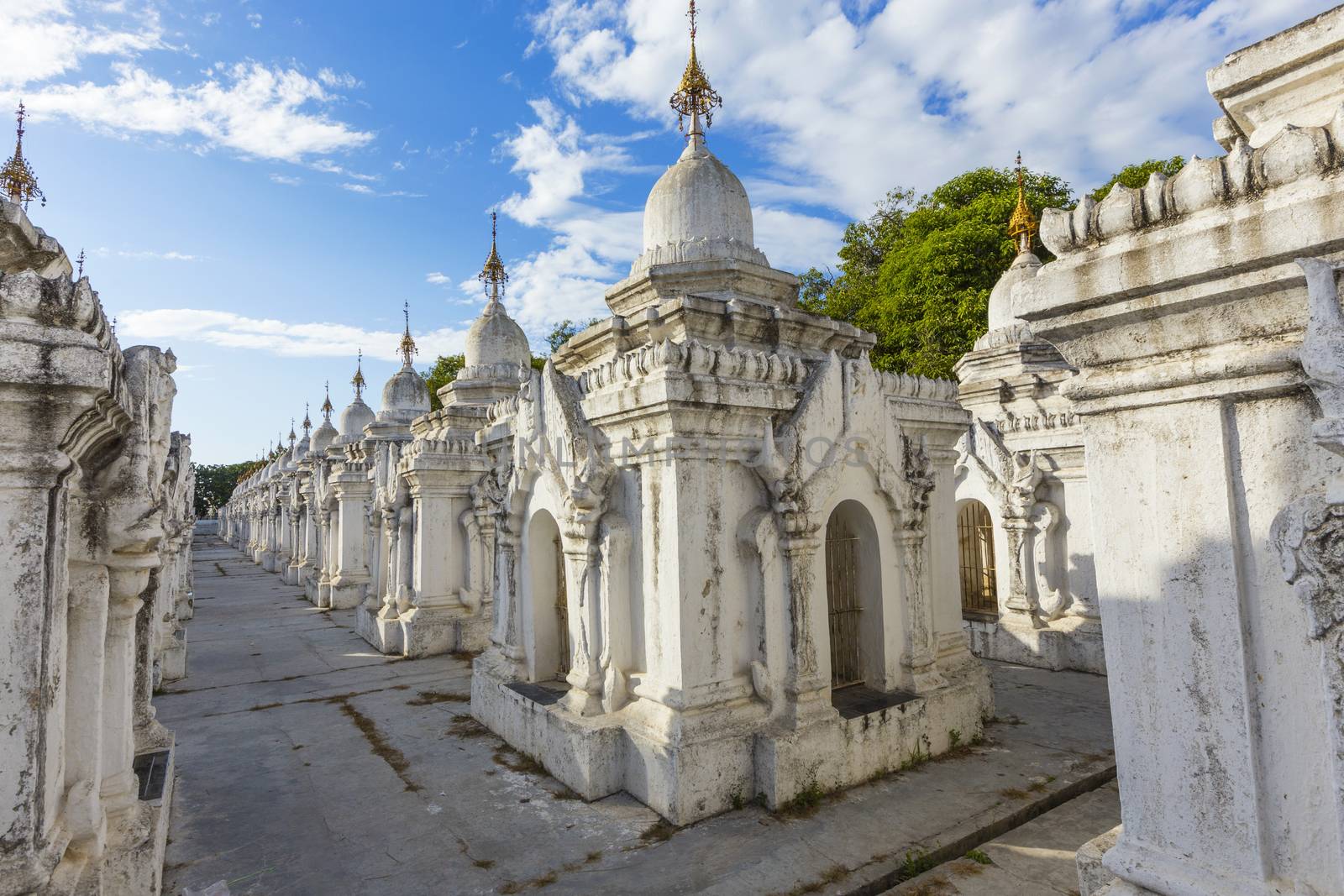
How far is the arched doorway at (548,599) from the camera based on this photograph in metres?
8.38

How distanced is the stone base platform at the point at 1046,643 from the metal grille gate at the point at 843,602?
10.9 ft

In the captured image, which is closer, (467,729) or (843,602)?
(843,602)

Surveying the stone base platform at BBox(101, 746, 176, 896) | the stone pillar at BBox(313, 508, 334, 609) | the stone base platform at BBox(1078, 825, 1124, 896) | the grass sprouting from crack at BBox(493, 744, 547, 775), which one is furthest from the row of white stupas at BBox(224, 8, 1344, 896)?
the stone pillar at BBox(313, 508, 334, 609)

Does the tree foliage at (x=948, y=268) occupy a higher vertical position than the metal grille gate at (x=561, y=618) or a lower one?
higher

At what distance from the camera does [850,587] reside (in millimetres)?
8016

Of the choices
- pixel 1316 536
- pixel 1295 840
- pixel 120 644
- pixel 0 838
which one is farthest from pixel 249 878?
pixel 1316 536

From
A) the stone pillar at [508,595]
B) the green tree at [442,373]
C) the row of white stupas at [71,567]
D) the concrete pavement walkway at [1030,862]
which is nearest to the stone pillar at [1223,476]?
the concrete pavement walkway at [1030,862]

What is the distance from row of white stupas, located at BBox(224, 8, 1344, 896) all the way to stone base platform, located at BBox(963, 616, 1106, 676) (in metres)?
0.05

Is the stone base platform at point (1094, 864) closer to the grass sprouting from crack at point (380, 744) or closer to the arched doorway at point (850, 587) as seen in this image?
the arched doorway at point (850, 587)

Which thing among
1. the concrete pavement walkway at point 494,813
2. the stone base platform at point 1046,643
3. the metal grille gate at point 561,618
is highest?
the metal grille gate at point 561,618

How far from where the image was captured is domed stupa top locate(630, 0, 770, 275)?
8.15 metres

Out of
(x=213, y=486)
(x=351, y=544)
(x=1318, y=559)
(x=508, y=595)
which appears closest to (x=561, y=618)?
(x=508, y=595)

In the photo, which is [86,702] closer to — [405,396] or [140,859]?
[140,859]

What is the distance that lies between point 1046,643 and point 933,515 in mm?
4415
